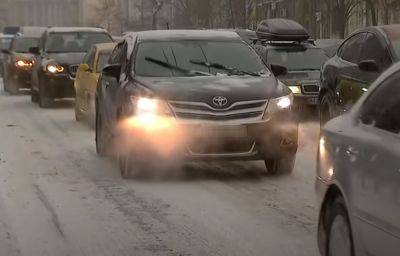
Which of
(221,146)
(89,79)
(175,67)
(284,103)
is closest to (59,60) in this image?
(89,79)

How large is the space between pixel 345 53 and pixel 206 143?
11.4 ft

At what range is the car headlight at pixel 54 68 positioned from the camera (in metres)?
18.5

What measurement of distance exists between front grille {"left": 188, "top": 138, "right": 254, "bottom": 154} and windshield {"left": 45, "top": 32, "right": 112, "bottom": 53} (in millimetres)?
11076

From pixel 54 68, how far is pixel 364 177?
575 inches

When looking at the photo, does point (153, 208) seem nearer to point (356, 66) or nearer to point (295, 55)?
point (356, 66)

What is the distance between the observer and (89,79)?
1433 cm

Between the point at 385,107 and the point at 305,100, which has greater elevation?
the point at 385,107

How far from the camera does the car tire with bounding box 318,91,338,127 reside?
36.8ft

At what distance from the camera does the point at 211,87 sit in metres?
8.92

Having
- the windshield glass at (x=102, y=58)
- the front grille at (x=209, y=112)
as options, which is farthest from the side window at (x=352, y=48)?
the windshield glass at (x=102, y=58)

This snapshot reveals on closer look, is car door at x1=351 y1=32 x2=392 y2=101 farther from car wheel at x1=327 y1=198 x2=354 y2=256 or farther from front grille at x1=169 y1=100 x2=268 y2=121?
car wheel at x1=327 y1=198 x2=354 y2=256

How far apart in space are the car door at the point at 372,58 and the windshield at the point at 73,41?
981 centimetres

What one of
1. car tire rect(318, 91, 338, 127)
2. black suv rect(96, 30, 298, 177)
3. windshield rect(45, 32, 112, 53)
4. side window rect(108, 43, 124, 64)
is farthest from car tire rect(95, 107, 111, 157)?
windshield rect(45, 32, 112, 53)

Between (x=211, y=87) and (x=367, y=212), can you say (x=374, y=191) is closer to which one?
(x=367, y=212)
